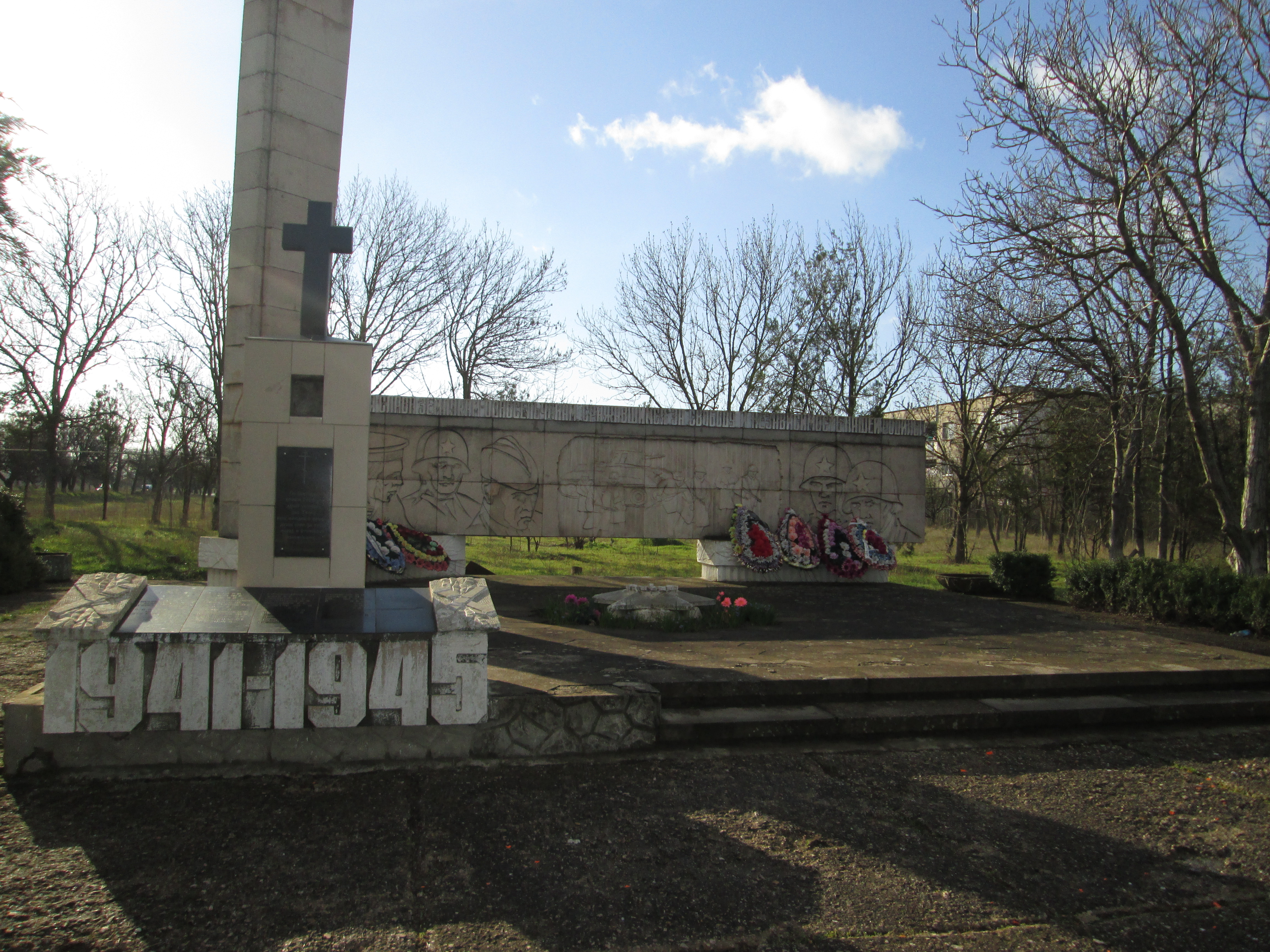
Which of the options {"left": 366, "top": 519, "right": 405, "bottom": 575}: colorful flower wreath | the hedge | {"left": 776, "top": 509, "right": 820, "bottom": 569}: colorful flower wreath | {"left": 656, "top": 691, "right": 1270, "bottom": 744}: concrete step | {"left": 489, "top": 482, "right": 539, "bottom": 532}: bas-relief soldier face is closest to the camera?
{"left": 656, "top": 691, "right": 1270, "bottom": 744}: concrete step

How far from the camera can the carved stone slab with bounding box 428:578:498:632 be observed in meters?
4.39

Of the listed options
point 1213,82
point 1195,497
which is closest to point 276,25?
point 1213,82

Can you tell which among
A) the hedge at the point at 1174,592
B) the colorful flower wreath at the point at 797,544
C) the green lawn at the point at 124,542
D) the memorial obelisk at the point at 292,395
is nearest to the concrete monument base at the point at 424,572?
the green lawn at the point at 124,542

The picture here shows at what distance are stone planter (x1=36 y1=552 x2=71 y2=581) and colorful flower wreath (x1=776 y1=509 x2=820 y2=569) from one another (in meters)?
11.6

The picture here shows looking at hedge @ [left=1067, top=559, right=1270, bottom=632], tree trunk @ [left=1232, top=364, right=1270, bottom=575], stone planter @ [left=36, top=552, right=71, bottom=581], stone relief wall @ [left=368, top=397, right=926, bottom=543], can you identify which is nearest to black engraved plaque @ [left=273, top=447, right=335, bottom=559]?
stone relief wall @ [left=368, top=397, right=926, bottom=543]

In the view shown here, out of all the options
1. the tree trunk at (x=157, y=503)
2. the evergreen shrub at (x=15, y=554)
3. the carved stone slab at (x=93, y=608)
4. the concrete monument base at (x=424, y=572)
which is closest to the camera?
the carved stone slab at (x=93, y=608)

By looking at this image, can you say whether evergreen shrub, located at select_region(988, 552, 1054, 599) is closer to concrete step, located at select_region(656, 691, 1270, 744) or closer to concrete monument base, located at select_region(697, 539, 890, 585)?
concrete monument base, located at select_region(697, 539, 890, 585)

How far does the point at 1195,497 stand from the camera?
767 inches

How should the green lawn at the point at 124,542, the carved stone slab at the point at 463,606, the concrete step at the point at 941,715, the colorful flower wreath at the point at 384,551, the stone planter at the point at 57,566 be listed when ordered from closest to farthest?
1. the carved stone slab at the point at 463,606
2. the concrete step at the point at 941,715
3. the colorful flower wreath at the point at 384,551
4. the stone planter at the point at 57,566
5. the green lawn at the point at 124,542

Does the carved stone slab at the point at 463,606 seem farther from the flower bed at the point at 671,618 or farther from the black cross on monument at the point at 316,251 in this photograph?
the flower bed at the point at 671,618

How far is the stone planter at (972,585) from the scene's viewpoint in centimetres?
1234

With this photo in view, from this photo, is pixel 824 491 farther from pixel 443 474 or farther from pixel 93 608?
pixel 93 608

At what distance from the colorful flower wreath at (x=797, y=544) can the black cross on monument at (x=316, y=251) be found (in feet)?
29.4

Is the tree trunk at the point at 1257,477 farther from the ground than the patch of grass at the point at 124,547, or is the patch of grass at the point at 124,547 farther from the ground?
the tree trunk at the point at 1257,477
